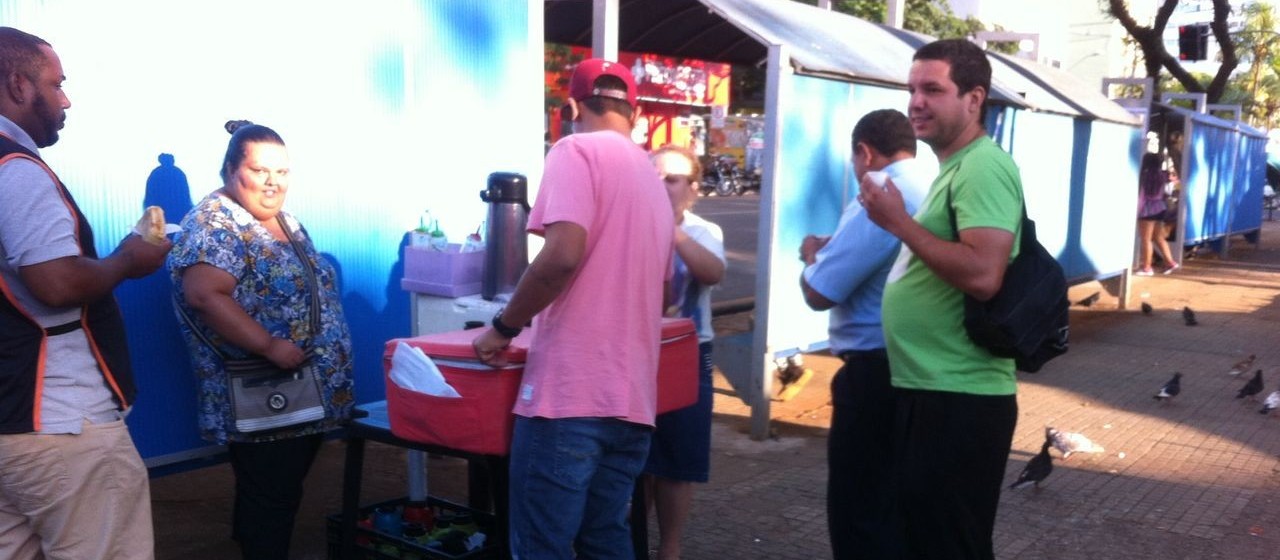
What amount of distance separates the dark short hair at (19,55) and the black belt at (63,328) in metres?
0.60

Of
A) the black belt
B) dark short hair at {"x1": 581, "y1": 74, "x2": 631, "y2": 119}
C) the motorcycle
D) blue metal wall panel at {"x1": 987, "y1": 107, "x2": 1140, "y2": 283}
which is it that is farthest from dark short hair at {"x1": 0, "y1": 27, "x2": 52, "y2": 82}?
the motorcycle

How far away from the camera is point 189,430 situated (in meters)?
4.06

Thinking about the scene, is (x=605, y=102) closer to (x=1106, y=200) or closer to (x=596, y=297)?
(x=596, y=297)

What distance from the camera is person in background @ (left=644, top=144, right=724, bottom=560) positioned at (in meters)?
4.02

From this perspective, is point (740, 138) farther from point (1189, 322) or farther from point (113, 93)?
point (113, 93)

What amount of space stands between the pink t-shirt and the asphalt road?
6.82 ft

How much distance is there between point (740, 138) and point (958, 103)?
1224 inches

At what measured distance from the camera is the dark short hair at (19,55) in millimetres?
2613

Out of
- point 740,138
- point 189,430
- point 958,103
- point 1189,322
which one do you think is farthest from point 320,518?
point 740,138

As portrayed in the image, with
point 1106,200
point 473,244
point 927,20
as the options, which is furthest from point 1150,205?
point 473,244

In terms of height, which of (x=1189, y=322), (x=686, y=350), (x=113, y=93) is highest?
(x=113, y=93)

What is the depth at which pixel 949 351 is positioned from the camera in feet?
9.31

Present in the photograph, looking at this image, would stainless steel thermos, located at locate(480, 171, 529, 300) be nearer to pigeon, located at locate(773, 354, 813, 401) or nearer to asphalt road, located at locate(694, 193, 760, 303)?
asphalt road, located at locate(694, 193, 760, 303)

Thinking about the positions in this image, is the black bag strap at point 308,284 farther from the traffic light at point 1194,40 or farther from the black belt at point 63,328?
the traffic light at point 1194,40
